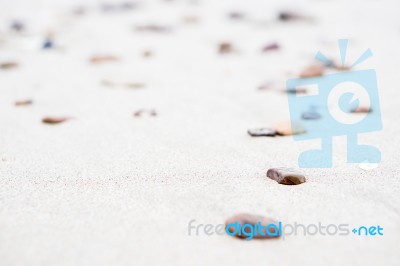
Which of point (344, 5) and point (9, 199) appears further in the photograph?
point (344, 5)

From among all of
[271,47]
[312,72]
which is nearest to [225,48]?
[271,47]

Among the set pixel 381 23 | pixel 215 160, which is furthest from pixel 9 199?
pixel 381 23

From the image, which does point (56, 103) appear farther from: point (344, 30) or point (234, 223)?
point (344, 30)

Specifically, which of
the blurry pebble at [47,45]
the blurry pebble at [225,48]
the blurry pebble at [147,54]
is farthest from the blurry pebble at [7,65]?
the blurry pebble at [225,48]

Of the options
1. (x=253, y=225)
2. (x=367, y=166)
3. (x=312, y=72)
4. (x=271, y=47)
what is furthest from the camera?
(x=271, y=47)

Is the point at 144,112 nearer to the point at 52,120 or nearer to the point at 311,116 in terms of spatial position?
the point at 52,120

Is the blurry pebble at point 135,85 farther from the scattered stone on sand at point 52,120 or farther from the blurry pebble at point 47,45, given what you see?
the blurry pebble at point 47,45
